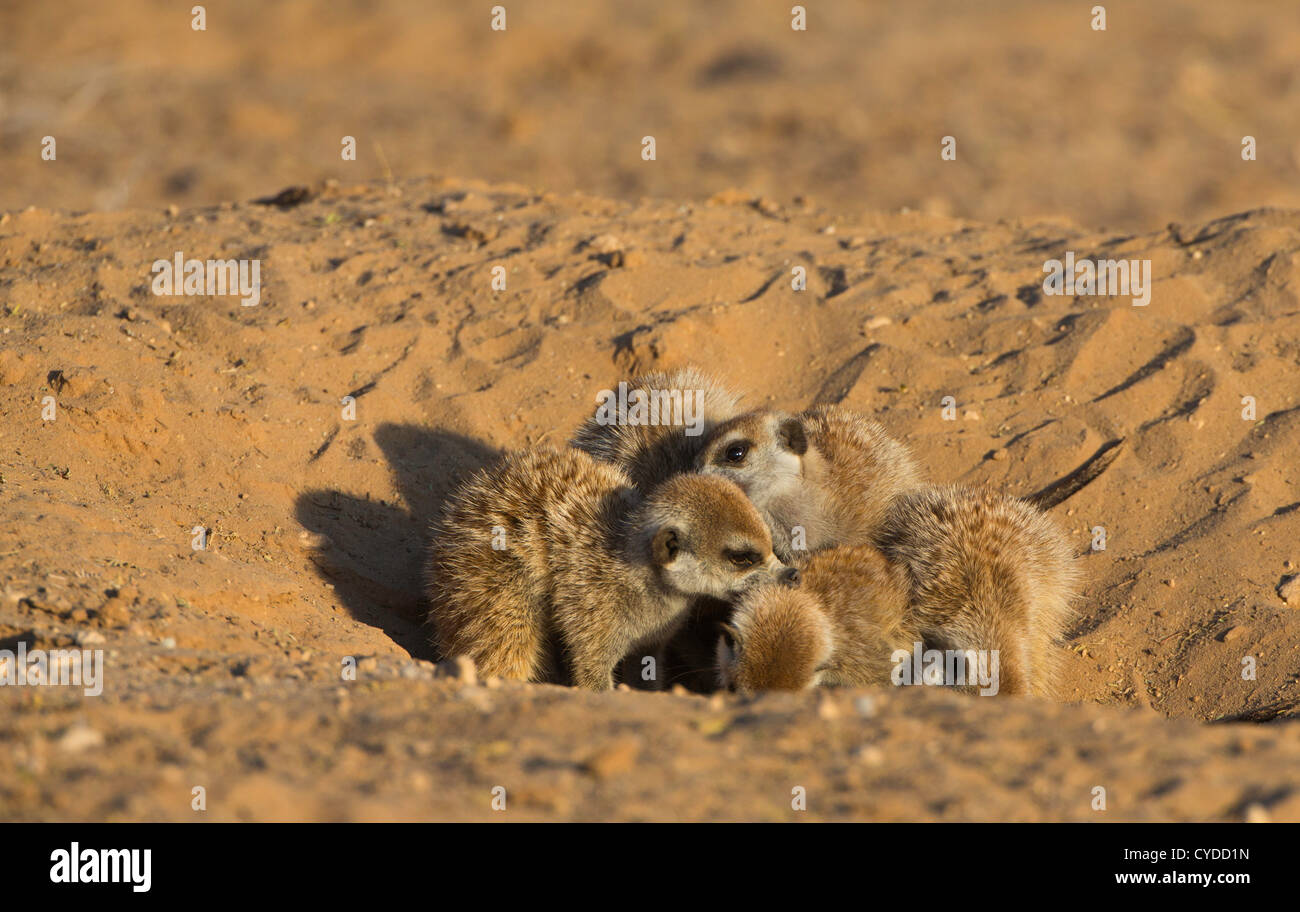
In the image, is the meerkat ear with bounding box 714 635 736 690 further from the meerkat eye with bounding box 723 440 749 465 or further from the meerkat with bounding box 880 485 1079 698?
the meerkat eye with bounding box 723 440 749 465

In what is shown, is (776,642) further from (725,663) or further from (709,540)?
(709,540)

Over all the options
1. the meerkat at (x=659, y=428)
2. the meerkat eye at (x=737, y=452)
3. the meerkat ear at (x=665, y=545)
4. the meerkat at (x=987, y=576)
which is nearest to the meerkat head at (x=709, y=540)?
the meerkat ear at (x=665, y=545)

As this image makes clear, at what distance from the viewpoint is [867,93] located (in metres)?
16.5

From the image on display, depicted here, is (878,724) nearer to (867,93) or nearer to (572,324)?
(572,324)

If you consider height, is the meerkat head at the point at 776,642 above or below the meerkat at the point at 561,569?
below

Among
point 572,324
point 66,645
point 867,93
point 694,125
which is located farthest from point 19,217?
point 867,93

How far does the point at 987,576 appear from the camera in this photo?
4.94 meters

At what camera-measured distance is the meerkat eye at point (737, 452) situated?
5.60m

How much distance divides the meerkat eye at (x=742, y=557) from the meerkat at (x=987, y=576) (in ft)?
2.15

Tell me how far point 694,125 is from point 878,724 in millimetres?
13362

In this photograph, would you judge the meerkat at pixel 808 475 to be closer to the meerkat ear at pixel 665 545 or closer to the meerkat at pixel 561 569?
the meerkat at pixel 561 569

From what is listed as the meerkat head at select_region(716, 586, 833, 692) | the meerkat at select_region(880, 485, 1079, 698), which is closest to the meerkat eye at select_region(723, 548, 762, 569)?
the meerkat head at select_region(716, 586, 833, 692)

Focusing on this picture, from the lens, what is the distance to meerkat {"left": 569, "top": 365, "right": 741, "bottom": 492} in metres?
6.09

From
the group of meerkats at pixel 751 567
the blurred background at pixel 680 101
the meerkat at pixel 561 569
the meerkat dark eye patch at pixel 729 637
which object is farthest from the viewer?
the blurred background at pixel 680 101
